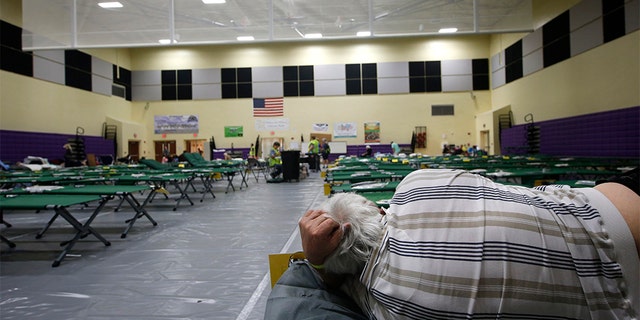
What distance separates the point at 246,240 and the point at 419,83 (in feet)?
62.3

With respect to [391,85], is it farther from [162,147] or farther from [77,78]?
[77,78]

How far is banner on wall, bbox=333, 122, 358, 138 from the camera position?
71.4 feet

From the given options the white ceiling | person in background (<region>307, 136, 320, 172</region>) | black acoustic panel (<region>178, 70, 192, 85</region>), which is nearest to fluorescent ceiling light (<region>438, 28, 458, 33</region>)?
the white ceiling

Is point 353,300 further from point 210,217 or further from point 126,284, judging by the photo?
point 210,217

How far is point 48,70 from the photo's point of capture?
15.8 metres

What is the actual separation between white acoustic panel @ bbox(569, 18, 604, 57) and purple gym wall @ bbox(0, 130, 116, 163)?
19.8 meters

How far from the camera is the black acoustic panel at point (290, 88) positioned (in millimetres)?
21922

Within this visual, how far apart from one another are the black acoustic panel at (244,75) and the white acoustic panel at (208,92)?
4.16 feet

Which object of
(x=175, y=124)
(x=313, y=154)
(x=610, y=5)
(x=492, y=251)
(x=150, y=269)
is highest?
(x=610, y=5)

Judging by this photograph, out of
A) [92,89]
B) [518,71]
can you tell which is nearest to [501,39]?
[518,71]

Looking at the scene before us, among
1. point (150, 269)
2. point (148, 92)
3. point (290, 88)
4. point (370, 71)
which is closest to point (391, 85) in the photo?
point (370, 71)

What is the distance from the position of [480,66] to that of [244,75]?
13.3 m

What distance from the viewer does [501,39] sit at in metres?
19.4

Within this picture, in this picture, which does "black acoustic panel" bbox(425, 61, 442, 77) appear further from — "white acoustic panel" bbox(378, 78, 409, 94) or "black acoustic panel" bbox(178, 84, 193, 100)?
"black acoustic panel" bbox(178, 84, 193, 100)
